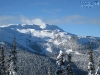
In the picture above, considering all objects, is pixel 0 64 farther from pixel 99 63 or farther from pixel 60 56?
pixel 99 63

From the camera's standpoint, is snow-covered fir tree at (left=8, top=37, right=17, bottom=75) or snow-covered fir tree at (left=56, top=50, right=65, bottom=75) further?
snow-covered fir tree at (left=8, top=37, right=17, bottom=75)

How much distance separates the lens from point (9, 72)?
5231 centimetres

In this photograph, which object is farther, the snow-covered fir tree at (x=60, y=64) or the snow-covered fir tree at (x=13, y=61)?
Result: the snow-covered fir tree at (x=13, y=61)

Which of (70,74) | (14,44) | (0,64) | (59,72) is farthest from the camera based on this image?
(0,64)

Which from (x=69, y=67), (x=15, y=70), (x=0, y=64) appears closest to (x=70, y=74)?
(x=69, y=67)

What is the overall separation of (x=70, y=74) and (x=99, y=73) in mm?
6724

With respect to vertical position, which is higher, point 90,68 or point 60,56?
point 60,56

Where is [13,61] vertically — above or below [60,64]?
below

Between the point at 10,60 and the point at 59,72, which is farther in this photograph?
the point at 10,60

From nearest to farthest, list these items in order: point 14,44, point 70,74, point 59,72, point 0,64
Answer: point 59,72
point 70,74
point 14,44
point 0,64

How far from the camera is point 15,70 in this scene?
5050 centimetres

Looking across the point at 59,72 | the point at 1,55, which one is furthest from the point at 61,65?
the point at 1,55

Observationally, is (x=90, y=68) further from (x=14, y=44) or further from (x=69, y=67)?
(x=14, y=44)

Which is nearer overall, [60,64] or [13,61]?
[60,64]
